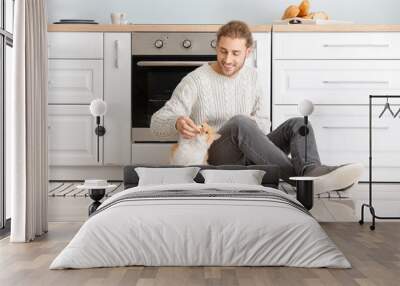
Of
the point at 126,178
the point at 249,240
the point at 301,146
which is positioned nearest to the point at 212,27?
the point at 301,146

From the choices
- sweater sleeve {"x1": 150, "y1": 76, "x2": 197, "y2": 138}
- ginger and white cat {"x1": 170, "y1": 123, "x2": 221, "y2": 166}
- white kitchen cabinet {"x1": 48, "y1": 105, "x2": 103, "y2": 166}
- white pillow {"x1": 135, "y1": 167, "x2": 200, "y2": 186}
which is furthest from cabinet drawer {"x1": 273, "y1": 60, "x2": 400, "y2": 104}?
white pillow {"x1": 135, "y1": 167, "x2": 200, "y2": 186}

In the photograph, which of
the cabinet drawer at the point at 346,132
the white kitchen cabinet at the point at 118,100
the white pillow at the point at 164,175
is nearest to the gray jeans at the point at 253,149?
the white pillow at the point at 164,175

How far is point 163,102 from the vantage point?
231 inches

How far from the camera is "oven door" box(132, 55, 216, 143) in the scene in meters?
5.86

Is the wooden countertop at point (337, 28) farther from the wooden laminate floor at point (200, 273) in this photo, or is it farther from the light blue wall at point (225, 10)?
the wooden laminate floor at point (200, 273)

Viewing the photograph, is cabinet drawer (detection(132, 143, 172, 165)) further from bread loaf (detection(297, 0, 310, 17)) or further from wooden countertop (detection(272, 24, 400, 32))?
bread loaf (detection(297, 0, 310, 17))

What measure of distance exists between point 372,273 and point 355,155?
3.06 m

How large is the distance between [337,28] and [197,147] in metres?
1.81

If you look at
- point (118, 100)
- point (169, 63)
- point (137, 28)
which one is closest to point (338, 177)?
point (169, 63)

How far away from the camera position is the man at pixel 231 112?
4.83m

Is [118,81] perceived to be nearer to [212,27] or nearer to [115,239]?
[212,27]

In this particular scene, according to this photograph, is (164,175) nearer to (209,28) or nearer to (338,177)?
(338,177)

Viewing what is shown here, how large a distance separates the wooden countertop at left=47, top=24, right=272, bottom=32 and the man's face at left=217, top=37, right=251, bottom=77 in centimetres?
79

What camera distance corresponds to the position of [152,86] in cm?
587
